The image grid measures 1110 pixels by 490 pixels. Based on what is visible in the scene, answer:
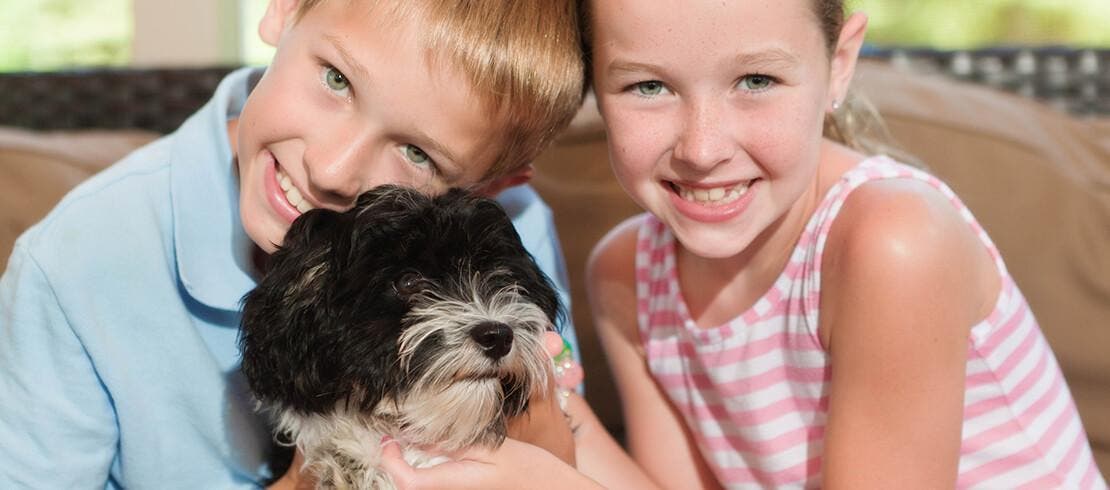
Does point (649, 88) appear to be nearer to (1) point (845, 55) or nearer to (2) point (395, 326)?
(1) point (845, 55)

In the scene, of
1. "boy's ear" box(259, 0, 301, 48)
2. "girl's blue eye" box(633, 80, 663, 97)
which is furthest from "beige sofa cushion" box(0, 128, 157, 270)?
"girl's blue eye" box(633, 80, 663, 97)

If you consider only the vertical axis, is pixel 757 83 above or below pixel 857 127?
above

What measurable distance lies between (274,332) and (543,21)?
0.83 metres

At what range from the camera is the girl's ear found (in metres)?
2.36

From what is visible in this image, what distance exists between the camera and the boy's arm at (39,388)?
2252 millimetres

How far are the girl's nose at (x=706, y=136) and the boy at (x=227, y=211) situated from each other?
0.98ft

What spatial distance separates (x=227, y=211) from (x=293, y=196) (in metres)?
0.28

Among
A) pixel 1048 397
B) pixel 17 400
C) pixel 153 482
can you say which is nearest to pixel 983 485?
pixel 1048 397

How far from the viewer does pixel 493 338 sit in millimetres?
1841

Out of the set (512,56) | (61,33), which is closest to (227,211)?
(512,56)

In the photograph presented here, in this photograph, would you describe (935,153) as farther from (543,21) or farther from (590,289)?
(543,21)

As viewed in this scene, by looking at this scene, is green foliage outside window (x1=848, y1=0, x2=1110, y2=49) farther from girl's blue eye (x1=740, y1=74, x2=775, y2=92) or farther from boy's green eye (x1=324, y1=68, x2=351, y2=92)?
boy's green eye (x1=324, y1=68, x2=351, y2=92)

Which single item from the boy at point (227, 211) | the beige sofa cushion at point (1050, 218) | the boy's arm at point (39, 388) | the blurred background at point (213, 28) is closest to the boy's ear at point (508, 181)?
the boy at point (227, 211)

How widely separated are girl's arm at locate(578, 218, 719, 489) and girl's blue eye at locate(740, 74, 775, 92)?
0.76 m
